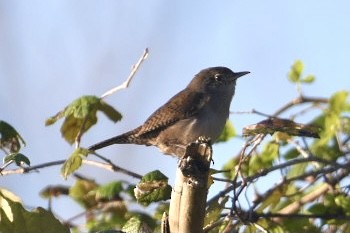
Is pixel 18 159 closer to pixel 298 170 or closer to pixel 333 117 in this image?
pixel 298 170

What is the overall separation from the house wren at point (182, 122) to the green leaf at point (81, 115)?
0.85 m

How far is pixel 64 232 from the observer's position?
2.66 m

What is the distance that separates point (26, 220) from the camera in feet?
8.79

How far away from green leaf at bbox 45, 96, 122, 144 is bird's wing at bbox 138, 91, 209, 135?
1229mm

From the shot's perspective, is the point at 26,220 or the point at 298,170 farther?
the point at 298,170

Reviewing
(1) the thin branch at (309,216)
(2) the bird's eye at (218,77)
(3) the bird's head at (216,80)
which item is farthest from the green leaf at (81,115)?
(2) the bird's eye at (218,77)

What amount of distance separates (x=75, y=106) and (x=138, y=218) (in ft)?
1.91

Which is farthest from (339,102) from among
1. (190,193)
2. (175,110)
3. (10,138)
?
→ (190,193)

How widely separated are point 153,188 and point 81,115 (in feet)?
2.03

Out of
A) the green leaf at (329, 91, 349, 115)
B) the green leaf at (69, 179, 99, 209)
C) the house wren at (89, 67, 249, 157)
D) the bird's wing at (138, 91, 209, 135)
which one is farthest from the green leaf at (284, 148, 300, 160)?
the green leaf at (69, 179, 99, 209)

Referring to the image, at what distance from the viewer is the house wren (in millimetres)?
4875

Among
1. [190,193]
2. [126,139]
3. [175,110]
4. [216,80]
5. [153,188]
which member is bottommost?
[190,193]

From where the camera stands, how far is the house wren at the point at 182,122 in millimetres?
4875

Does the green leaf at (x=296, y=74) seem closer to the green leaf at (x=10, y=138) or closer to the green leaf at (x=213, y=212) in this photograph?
the green leaf at (x=213, y=212)
